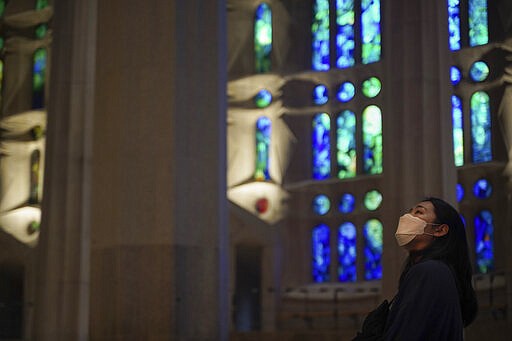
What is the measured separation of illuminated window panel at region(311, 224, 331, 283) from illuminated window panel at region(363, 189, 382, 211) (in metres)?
1.35

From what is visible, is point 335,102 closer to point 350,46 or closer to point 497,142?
point 350,46

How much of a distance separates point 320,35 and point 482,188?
733cm

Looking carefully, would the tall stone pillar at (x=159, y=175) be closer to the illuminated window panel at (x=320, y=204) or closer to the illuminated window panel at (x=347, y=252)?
→ the illuminated window panel at (x=347, y=252)

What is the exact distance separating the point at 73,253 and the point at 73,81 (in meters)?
2.93

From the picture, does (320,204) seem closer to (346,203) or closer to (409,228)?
(346,203)

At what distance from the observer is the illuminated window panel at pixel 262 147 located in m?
29.3

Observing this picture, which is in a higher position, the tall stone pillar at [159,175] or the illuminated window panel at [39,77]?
the illuminated window panel at [39,77]

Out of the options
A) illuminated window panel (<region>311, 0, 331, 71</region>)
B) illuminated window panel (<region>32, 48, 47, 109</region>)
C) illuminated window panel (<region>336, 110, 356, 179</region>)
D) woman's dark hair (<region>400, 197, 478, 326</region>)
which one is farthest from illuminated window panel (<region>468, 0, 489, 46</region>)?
woman's dark hair (<region>400, 197, 478, 326</region>)

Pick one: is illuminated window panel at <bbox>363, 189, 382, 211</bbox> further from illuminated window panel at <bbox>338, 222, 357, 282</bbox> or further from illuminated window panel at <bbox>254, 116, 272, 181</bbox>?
illuminated window panel at <bbox>254, 116, 272, 181</bbox>

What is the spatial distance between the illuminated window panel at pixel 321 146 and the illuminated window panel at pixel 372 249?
2.15 metres

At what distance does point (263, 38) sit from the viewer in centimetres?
3052

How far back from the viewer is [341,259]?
28.2m

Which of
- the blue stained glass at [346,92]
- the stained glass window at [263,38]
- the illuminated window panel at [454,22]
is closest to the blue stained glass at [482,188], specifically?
the illuminated window panel at [454,22]

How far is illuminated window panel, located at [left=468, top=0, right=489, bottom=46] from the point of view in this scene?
27344 millimetres
